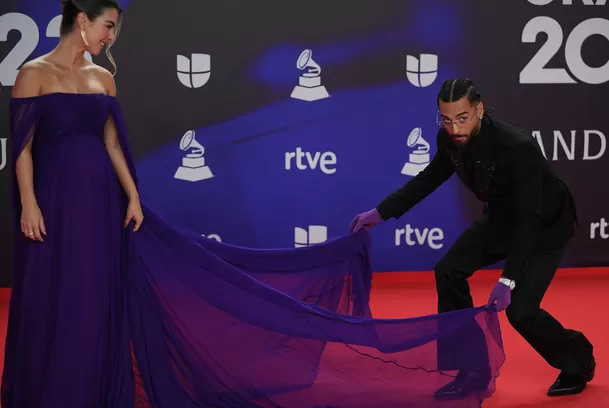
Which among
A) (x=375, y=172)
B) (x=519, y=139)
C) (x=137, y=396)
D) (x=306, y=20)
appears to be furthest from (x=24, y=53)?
(x=519, y=139)

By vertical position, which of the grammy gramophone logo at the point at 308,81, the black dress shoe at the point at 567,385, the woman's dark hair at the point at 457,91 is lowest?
the black dress shoe at the point at 567,385

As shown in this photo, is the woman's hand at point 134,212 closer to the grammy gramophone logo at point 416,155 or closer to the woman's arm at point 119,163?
the woman's arm at point 119,163

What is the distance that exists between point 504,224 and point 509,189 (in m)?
0.19

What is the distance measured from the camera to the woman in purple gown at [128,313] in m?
3.04

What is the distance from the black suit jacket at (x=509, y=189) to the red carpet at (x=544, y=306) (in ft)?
2.12

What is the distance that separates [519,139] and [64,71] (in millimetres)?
1701

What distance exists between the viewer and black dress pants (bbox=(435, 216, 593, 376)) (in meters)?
3.67

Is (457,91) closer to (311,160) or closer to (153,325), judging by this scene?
(153,325)

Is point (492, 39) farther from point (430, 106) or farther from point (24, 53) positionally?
point (24, 53)

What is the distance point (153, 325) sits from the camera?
3.30m


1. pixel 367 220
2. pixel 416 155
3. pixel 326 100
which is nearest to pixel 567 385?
pixel 367 220

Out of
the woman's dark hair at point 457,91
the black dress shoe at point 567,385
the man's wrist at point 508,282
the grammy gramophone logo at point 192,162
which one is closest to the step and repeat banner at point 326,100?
the grammy gramophone logo at point 192,162

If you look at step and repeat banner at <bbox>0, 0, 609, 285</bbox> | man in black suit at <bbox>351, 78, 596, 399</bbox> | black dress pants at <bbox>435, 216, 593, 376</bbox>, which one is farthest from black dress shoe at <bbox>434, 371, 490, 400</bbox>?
step and repeat banner at <bbox>0, 0, 609, 285</bbox>

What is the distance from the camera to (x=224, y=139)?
5.75 metres
